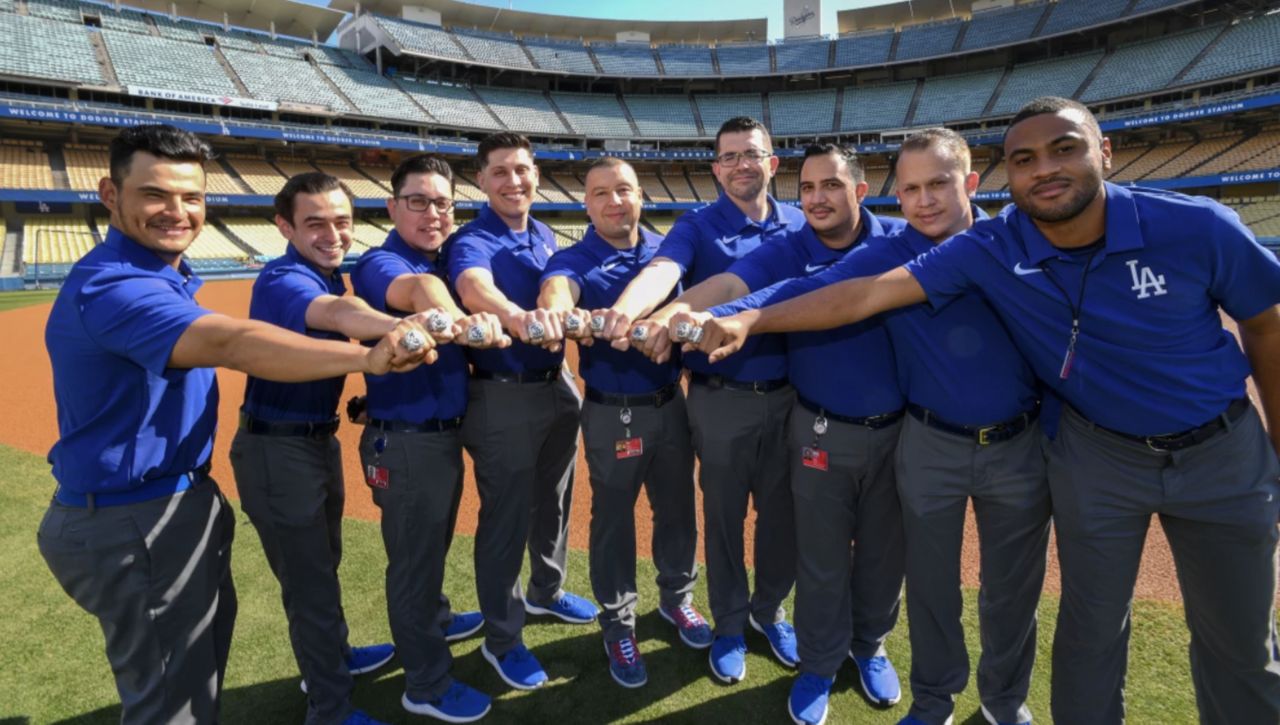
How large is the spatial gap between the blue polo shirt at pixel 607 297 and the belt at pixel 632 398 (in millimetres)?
25

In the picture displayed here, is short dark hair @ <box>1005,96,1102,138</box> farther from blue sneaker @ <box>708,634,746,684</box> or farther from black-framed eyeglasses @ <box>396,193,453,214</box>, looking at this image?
blue sneaker @ <box>708,634,746,684</box>

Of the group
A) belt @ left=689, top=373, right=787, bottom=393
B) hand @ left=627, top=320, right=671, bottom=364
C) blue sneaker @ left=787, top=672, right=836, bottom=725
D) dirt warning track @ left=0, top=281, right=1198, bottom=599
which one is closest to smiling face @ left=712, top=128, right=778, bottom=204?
belt @ left=689, top=373, right=787, bottom=393

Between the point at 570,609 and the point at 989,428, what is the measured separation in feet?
9.17

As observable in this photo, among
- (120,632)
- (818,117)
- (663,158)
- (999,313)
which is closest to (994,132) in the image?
(818,117)

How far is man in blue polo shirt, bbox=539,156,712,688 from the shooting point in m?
3.55

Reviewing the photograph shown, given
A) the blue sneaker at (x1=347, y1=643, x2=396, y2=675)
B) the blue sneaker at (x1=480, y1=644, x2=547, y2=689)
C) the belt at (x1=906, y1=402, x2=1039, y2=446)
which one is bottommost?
the blue sneaker at (x1=347, y1=643, x2=396, y2=675)

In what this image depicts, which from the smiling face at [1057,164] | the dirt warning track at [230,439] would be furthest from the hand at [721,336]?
the dirt warning track at [230,439]

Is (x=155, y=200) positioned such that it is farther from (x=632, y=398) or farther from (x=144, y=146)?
(x=632, y=398)

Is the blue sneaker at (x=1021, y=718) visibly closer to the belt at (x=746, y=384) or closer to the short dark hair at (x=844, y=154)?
the belt at (x=746, y=384)

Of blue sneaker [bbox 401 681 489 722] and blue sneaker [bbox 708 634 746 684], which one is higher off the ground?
blue sneaker [bbox 708 634 746 684]

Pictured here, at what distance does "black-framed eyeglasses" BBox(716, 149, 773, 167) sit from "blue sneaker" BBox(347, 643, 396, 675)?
142 inches

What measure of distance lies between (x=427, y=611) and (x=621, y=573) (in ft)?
3.56

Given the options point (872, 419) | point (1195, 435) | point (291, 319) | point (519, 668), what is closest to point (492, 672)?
point (519, 668)

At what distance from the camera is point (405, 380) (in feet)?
10.5
